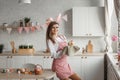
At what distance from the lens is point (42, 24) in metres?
7.40

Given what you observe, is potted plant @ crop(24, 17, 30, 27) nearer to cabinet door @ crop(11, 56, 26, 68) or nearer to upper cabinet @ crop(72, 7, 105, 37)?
cabinet door @ crop(11, 56, 26, 68)

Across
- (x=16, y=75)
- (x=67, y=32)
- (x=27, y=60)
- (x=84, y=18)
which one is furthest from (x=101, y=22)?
(x=16, y=75)

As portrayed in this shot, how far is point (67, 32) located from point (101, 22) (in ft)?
3.04

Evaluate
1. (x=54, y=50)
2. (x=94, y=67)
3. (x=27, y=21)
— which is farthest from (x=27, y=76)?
(x=27, y=21)

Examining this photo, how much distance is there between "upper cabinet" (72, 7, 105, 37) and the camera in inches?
273

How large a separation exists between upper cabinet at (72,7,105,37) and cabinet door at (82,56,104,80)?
0.58 m

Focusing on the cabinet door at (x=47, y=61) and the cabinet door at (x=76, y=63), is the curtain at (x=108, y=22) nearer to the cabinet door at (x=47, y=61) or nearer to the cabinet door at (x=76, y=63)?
the cabinet door at (x=76, y=63)

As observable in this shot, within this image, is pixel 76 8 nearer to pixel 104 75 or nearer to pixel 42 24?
pixel 42 24

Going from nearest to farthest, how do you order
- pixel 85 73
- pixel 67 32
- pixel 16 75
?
pixel 16 75, pixel 85 73, pixel 67 32

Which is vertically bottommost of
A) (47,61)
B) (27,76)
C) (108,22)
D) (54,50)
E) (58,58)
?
(47,61)

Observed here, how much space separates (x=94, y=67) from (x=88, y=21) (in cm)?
110

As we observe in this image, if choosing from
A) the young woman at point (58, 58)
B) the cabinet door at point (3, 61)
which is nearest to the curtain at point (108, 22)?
the young woman at point (58, 58)

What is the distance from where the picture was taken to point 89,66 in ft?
22.4

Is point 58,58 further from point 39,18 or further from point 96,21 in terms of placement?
point 39,18
